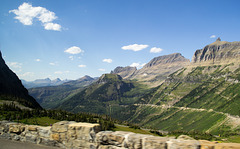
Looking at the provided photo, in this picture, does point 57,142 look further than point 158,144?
Yes

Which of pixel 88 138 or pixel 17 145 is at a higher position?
pixel 88 138

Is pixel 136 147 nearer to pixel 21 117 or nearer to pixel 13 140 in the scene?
pixel 13 140

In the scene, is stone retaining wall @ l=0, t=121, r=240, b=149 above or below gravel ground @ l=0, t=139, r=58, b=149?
above

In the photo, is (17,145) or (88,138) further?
(17,145)

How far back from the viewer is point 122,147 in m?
7.97

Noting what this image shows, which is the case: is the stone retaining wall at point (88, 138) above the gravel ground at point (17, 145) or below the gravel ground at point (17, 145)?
above

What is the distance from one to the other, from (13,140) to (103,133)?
7.29m

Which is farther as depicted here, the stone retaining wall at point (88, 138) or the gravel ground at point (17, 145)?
the gravel ground at point (17, 145)

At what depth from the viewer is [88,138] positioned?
8.86 m

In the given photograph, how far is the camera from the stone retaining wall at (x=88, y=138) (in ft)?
23.0

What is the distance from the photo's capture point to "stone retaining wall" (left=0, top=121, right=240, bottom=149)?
23.0ft

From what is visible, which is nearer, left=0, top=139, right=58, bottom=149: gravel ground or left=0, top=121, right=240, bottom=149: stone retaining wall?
left=0, top=121, right=240, bottom=149: stone retaining wall

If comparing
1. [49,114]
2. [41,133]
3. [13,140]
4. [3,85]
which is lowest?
[49,114]

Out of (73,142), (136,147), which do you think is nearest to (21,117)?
(73,142)
